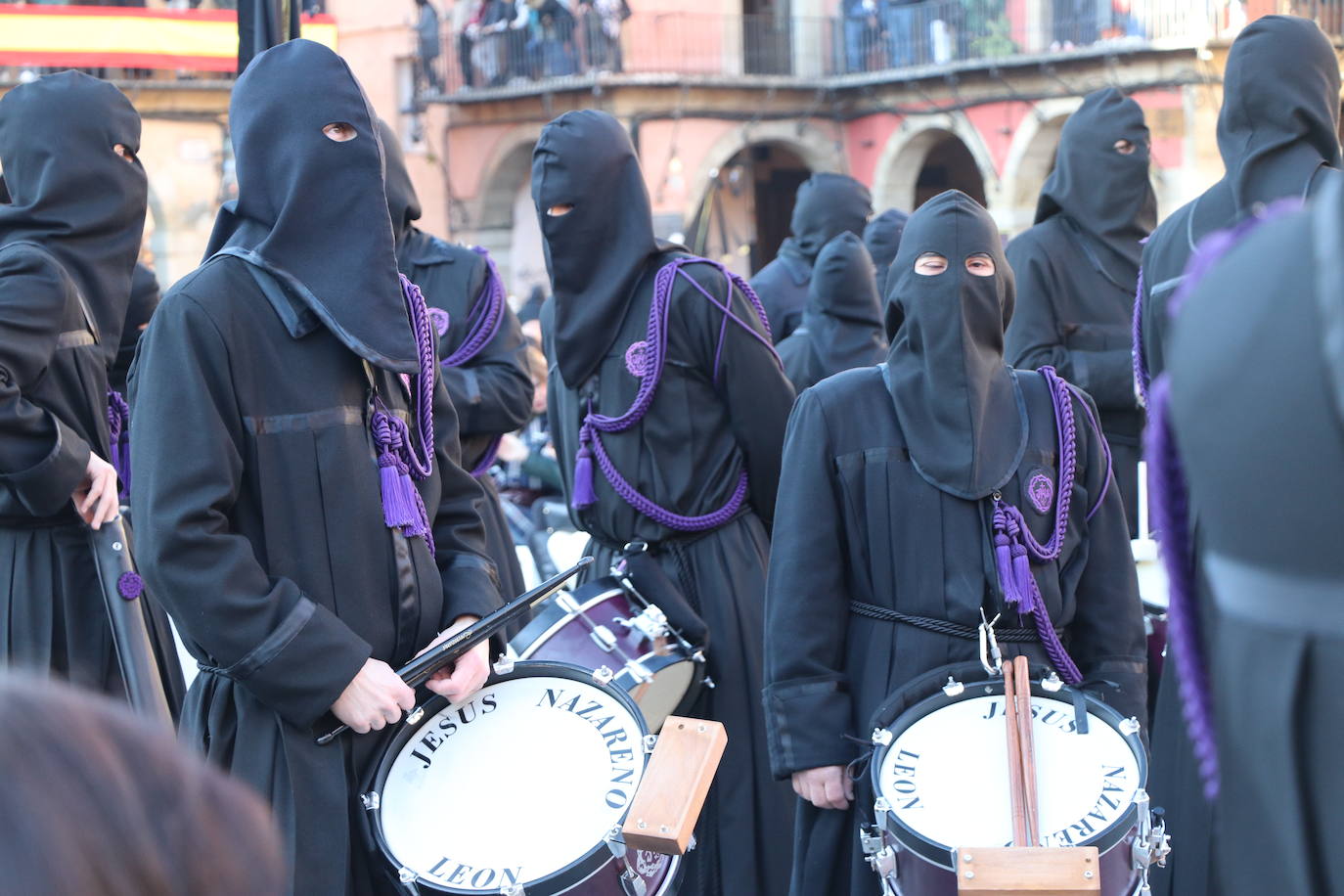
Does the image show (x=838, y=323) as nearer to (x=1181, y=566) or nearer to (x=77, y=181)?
(x=77, y=181)

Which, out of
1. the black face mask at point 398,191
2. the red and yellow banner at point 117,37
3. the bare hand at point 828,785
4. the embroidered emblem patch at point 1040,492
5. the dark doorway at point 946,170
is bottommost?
the bare hand at point 828,785

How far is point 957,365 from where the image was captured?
350cm

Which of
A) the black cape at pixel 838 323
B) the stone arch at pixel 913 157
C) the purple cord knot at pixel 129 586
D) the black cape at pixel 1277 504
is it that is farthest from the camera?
the stone arch at pixel 913 157

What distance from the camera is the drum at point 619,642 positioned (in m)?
4.21

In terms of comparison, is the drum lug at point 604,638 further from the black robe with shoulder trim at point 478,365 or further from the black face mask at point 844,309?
the black face mask at point 844,309

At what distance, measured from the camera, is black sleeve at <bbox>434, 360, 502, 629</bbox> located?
343 centimetres

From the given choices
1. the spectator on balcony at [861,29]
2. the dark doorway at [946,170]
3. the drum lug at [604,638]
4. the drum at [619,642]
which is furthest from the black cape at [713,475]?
the dark doorway at [946,170]

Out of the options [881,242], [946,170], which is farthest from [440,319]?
[946,170]

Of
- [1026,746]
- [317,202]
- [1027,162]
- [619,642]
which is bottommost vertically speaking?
[619,642]

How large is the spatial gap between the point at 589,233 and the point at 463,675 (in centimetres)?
197

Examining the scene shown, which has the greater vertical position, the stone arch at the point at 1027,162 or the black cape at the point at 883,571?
the stone arch at the point at 1027,162

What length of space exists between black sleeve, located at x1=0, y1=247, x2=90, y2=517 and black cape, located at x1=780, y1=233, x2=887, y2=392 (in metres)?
3.58

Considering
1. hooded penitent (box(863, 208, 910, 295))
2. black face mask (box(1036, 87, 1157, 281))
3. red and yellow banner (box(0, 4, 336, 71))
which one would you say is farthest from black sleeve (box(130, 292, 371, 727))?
red and yellow banner (box(0, 4, 336, 71))

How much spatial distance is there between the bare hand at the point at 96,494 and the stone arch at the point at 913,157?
959 inches
